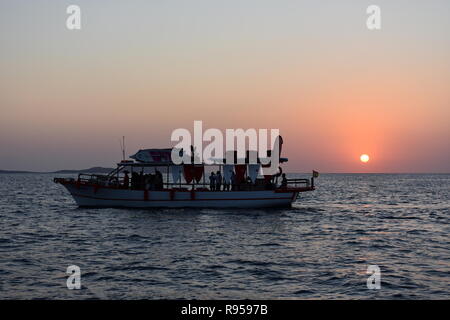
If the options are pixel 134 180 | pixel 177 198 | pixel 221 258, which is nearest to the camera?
pixel 221 258

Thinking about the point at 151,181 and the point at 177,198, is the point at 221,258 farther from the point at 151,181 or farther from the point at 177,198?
the point at 151,181

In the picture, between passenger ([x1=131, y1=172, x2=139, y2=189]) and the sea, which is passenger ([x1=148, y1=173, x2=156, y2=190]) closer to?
passenger ([x1=131, y1=172, x2=139, y2=189])

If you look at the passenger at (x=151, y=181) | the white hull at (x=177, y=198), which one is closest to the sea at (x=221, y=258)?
the white hull at (x=177, y=198)

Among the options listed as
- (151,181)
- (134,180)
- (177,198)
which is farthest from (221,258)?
(134,180)

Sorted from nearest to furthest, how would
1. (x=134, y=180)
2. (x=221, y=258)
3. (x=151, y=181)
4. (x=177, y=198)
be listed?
(x=221, y=258) < (x=177, y=198) < (x=134, y=180) < (x=151, y=181)

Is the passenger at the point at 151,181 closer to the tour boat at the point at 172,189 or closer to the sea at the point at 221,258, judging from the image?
the tour boat at the point at 172,189

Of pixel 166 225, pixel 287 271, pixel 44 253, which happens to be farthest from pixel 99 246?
pixel 287 271

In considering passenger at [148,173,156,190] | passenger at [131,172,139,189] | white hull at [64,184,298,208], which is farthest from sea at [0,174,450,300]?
passenger at [131,172,139,189]

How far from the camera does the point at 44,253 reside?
22594mm

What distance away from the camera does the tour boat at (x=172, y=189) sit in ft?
135

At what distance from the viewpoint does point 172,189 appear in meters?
41.5

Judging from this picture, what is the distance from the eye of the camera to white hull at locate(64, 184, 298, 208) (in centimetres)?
4109

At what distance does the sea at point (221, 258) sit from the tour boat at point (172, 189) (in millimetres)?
3145

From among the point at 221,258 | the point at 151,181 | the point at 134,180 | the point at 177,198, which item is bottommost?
the point at 221,258
